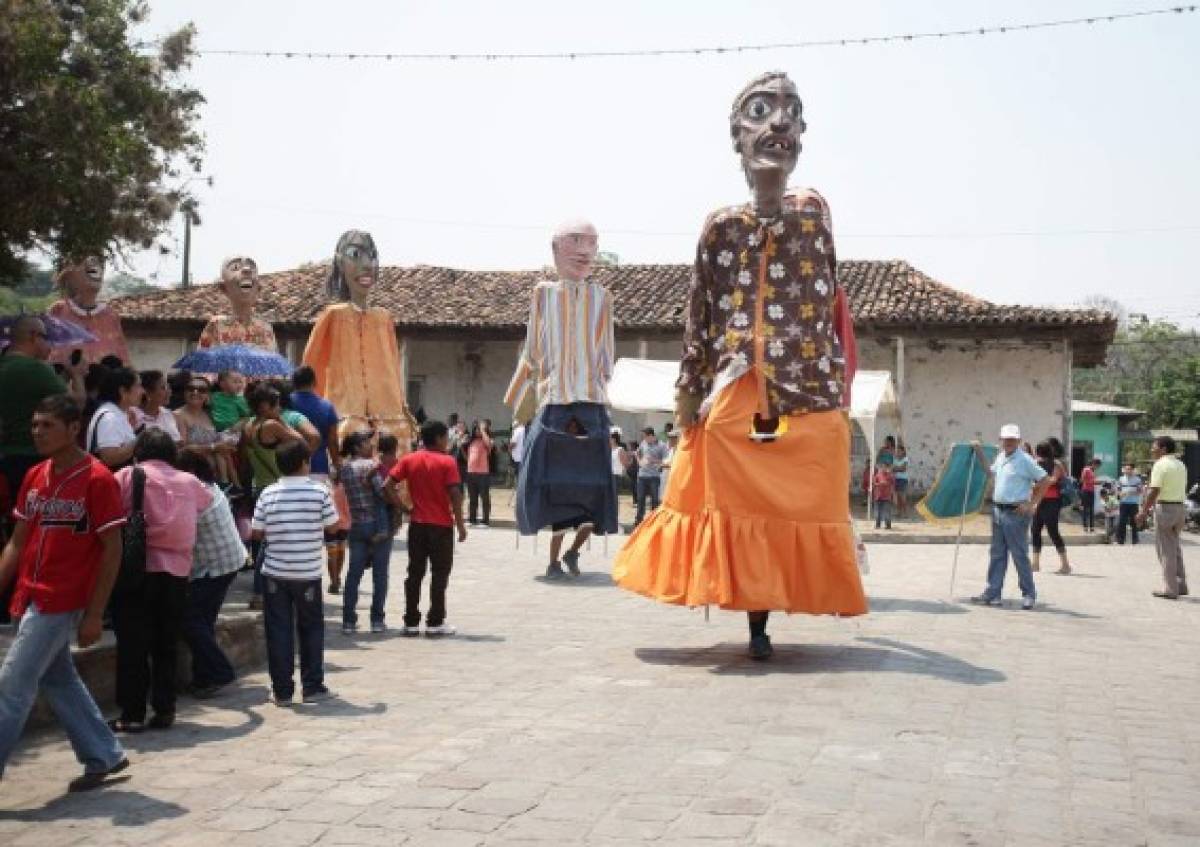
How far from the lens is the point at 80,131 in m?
13.4

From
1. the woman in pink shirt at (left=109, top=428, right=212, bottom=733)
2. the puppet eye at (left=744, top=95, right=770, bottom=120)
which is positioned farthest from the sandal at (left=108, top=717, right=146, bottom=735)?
the puppet eye at (left=744, top=95, right=770, bottom=120)

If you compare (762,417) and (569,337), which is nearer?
(762,417)

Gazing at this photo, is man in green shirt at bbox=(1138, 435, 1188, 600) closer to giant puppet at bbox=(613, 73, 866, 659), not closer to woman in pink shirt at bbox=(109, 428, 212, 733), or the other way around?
giant puppet at bbox=(613, 73, 866, 659)

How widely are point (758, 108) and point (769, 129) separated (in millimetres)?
195

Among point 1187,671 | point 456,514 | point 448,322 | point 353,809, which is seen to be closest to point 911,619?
point 1187,671

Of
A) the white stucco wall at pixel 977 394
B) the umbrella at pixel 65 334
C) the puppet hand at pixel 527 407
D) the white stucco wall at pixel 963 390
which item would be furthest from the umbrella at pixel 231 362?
the white stucco wall at pixel 977 394

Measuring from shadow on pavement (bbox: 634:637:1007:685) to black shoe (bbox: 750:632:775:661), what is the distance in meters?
0.04

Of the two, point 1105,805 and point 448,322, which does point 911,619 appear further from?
point 448,322

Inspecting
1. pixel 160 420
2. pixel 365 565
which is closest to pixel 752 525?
pixel 365 565

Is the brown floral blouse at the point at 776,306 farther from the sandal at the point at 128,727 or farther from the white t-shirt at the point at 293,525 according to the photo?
the sandal at the point at 128,727

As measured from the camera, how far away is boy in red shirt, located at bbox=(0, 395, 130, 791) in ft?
16.5

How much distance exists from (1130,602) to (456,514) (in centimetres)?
712

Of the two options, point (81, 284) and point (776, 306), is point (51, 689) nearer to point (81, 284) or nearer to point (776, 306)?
point (776, 306)

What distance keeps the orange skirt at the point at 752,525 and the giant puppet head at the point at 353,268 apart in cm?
497
